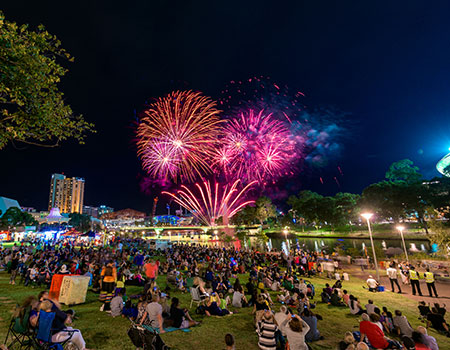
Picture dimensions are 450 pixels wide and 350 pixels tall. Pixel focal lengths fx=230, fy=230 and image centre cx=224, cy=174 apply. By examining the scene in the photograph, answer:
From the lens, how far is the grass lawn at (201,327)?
6590 mm

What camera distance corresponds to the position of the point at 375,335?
6.43 meters

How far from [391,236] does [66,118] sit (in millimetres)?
69943

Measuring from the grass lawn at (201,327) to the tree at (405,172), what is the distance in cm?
7410

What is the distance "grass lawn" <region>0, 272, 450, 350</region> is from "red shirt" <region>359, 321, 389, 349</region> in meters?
1.10

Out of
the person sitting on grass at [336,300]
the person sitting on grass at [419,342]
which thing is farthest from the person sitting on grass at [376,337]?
the person sitting on grass at [336,300]

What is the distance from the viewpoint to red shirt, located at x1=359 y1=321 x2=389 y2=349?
6359 mm

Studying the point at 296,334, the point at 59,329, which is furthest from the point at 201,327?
the point at 59,329

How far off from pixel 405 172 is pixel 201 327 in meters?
85.0

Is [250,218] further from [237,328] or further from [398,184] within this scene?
[237,328]

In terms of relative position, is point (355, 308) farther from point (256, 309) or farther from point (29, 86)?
point (29, 86)

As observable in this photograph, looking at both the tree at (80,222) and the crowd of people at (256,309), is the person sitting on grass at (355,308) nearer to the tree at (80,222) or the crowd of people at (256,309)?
the crowd of people at (256,309)

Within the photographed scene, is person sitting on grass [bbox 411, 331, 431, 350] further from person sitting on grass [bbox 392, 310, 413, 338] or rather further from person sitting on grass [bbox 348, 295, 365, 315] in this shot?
person sitting on grass [bbox 348, 295, 365, 315]

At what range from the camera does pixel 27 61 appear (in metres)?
7.47

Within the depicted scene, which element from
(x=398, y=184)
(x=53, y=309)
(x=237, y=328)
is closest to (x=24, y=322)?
(x=53, y=309)
